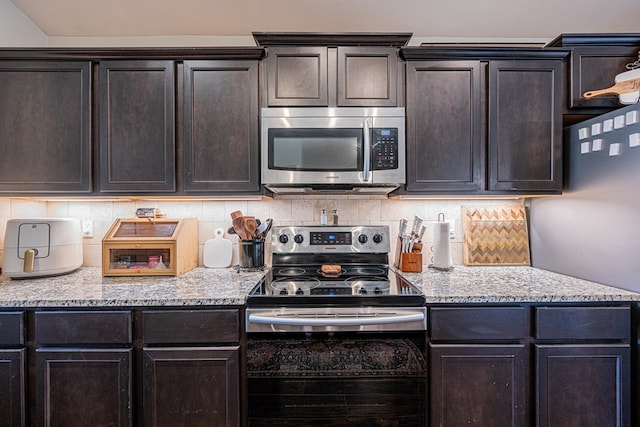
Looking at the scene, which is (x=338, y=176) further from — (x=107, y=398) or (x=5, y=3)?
(x=5, y=3)

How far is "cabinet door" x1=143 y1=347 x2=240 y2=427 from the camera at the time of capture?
4.28 feet

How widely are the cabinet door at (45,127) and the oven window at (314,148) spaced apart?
1056mm

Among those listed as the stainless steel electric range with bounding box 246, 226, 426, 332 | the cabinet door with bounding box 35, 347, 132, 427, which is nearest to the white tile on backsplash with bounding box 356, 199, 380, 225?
the stainless steel electric range with bounding box 246, 226, 426, 332

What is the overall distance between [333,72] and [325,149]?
0.44 m

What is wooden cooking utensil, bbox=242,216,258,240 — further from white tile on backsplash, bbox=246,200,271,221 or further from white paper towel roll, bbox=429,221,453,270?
white paper towel roll, bbox=429,221,453,270

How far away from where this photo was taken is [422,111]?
5.74ft

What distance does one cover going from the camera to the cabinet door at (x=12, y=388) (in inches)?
51.7

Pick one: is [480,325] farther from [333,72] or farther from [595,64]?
[595,64]

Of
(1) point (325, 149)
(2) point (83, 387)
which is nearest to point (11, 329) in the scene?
(2) point (83, 387)

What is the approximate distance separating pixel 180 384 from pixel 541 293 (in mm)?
1617

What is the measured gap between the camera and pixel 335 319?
1.29m

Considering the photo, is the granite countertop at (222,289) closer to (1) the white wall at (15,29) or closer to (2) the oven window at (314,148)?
(2) the oven window at (314,148)

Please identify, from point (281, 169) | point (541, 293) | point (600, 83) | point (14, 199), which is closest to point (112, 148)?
point (14, 199)

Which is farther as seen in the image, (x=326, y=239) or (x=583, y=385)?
(x=326, y=239)
